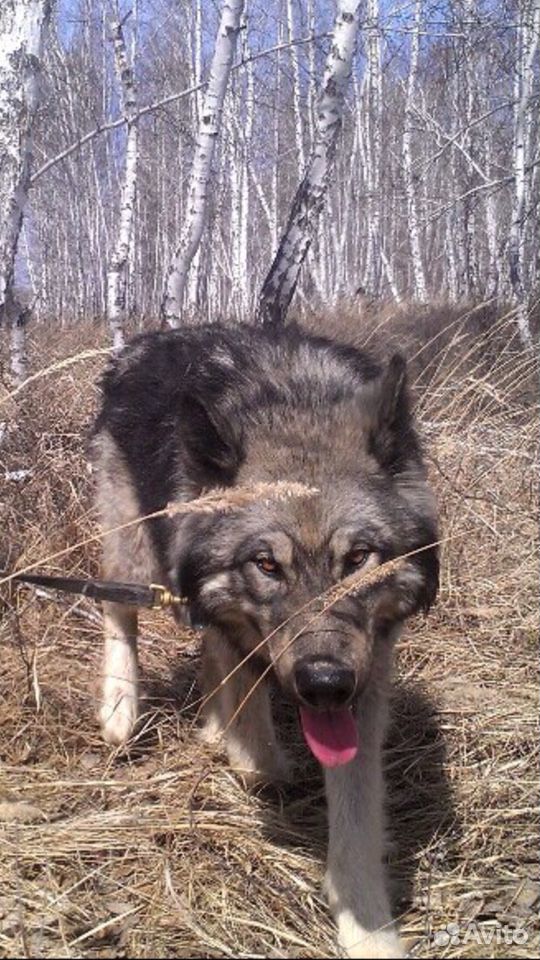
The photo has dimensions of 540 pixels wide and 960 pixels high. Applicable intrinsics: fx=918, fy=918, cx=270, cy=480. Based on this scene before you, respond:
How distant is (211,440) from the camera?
2668mm

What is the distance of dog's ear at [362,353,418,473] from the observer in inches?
105

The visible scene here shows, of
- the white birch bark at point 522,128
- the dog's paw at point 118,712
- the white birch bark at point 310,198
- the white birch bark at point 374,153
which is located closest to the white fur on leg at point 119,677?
the dog's paw at point 118,712

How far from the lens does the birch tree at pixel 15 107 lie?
15.4 feet

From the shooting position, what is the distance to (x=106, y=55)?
2486cm

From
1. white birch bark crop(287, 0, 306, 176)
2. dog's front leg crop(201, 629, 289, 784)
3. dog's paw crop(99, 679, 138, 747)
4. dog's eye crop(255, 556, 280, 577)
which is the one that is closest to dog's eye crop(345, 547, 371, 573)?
dog's eye crop(255, 556, 280, 577)

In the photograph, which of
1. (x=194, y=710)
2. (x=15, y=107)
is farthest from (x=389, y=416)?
(x=15, y=107)

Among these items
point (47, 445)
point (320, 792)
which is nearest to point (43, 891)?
point (320, 792)

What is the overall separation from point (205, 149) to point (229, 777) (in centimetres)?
575

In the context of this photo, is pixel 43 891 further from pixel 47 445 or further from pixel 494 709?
pixel 47 445

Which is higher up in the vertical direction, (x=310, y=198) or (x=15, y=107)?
(x=15, y=107)

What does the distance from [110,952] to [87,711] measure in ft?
5.07
